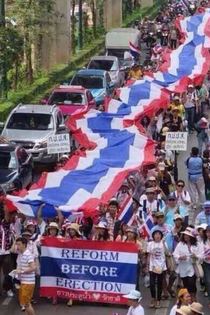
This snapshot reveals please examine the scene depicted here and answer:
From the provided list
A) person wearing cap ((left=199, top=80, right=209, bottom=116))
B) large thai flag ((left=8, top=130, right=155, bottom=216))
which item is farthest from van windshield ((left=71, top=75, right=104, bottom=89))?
large thai flag ((left=8, top=130, right=155, bottom=216))

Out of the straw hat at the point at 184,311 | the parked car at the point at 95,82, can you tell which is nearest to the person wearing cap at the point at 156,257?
the straw hat at the point at 184,311

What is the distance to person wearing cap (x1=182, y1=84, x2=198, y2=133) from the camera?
3219 cm

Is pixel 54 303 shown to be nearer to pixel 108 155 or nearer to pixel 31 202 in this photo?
pixel 31 202

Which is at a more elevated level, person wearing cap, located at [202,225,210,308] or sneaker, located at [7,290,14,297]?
person wearing cap, located at [202,225,210,308]

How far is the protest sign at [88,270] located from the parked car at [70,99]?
49.0ft

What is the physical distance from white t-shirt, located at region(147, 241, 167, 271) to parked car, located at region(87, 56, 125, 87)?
931 inches

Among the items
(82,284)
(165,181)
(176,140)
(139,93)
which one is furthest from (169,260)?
(139,93)

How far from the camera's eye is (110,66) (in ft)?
139

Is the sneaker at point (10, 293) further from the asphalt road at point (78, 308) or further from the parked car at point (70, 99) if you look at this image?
the parked car at point (70, 99)

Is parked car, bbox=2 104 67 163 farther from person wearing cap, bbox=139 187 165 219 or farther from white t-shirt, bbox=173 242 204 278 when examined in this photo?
white t-shirt, bbox=173 242 204 278

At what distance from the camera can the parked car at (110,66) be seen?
41.5m

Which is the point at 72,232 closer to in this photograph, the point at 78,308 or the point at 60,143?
the point at 78,308

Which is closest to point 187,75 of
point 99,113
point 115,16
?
point 99,113

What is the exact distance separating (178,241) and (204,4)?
150 feet
